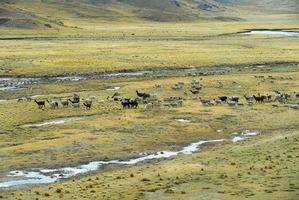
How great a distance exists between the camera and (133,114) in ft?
160

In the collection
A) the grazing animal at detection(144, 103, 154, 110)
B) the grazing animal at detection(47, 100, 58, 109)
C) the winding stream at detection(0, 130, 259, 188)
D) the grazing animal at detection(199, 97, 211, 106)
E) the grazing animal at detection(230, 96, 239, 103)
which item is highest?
the grazing animal at detection(230, 96, 239, 103)

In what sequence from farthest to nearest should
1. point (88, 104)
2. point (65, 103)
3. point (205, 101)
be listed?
1. point (205, 101)
2. point (65, 103)
3. point (88, 104)

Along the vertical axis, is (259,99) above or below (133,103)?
above

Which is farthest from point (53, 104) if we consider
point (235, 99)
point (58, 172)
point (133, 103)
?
point (58, 172)

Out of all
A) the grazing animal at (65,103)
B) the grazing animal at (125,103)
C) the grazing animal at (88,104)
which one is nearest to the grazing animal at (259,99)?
the grazing animal at (125,103)

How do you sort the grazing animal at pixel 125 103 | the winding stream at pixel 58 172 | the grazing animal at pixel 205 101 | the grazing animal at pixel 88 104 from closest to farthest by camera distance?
1. the winding stream at pixel 58 172
2. the grazing animal at pixel 88 104
3. the grazing animal at pixel 125 103
4. the grazing animal at pixel 205 101

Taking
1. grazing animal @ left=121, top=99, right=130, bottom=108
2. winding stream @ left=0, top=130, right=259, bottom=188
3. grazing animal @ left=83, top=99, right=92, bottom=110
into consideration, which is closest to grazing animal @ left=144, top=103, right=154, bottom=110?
grazing animal @ left=121, top=99, right=130, bottom=108

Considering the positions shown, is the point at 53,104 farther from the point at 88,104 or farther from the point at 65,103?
the point at 88,104

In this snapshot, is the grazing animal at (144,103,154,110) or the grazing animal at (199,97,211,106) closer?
the grazing animal at (144,103,154,110)

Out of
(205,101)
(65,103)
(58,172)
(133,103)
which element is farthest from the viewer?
(205,101)

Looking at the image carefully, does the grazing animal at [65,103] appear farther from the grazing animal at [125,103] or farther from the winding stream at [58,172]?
the winding stream at [58,172]

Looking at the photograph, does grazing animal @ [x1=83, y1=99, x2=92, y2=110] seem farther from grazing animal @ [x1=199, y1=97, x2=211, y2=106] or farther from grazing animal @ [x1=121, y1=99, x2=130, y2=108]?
grazing animal @ [x1=199, y1=97, x2=211, y2=106]

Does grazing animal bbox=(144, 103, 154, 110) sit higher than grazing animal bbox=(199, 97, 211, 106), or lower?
lower

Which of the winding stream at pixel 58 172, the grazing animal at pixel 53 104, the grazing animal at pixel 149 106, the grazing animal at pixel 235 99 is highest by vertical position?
the grazing animal at pixel 235 99
